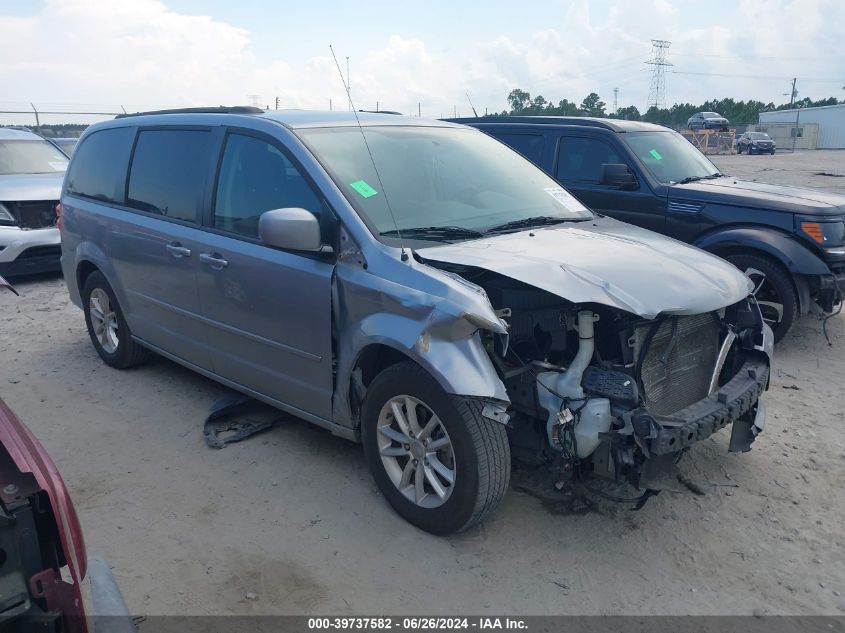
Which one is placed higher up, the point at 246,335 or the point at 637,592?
the point at 246,335

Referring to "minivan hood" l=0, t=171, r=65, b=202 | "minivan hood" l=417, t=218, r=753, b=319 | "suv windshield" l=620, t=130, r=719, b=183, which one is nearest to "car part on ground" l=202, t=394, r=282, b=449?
"minivan hood" l=417, t=218, r=753, b=319

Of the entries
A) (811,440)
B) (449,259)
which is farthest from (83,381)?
(811,440)

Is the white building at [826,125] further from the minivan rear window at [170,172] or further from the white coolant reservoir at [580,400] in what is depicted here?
the white coolant reservoir at [580,400]

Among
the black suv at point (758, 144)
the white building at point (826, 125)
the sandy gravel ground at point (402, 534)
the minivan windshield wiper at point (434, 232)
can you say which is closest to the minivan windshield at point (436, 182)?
the minivan windshield wiper at point (434, 232)

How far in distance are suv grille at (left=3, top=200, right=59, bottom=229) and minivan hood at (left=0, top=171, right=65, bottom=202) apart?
64mm

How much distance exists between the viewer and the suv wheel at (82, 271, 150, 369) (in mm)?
5426

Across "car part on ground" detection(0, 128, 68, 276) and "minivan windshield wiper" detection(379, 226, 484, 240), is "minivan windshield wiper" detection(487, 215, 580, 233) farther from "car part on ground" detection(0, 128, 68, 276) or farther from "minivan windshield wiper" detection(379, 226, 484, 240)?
"car part on ground" detection(0, 128, 68, 276)

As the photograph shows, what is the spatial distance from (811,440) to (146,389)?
14.9ft

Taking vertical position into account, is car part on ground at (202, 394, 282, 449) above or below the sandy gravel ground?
above

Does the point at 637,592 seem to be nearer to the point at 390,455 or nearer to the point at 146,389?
the point at 390,455

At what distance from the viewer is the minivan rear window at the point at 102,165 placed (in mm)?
5160

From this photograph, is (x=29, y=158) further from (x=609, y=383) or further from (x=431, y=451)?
(x=609, y=383)

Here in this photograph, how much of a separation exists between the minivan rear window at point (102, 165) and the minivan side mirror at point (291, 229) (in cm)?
224

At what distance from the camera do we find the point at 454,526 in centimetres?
323
